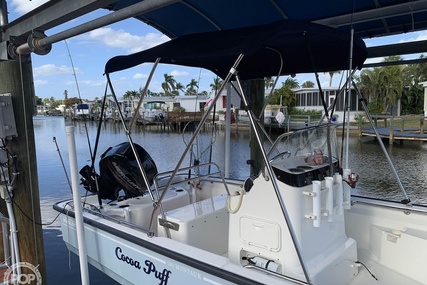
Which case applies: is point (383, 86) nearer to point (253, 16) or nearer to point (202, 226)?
A: point (253, 16)

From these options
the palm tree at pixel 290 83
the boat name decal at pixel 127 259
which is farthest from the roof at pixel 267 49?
the palm tree at pixel 290 83

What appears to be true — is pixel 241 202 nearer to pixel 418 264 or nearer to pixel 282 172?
pixel 282 172

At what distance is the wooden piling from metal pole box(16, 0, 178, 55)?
9.6 inches

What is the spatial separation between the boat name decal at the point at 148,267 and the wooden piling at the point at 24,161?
3.49 feet

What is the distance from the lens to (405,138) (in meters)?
15.3

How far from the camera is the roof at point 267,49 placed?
7.29ft

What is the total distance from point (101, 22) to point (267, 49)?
1.54 m

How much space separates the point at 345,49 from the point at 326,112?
61 centimetres

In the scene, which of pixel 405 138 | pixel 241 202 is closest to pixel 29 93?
pixel 241 202

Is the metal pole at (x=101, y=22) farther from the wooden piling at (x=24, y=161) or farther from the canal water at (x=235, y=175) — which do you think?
the canal water at (x=235, y=175)

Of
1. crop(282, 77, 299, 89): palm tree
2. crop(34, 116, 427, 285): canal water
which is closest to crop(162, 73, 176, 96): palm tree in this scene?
crop(282, 77, 299, 89): palm tree

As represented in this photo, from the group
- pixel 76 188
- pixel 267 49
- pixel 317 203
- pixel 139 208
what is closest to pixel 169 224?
pixel 139 208

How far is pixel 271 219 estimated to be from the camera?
2.30 meters

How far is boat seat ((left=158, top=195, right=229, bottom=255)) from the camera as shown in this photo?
2807 millimetres
